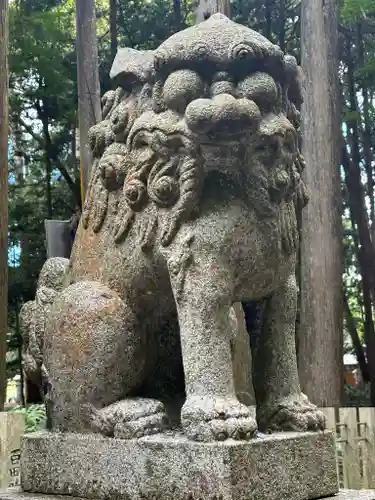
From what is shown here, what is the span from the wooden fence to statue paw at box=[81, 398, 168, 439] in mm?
4368

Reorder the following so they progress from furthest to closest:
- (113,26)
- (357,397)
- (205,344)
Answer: (357,397), (113,26), (205,344)

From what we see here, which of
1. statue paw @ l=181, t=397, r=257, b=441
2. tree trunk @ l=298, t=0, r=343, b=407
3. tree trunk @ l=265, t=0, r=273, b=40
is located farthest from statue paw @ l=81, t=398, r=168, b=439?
tree trunk @ l=265, t=0, r=273, b=40

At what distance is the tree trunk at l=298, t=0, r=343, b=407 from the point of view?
781 centimetres

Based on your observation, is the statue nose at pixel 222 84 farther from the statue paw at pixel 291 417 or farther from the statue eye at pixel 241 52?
the statue paw at pixel 291 417

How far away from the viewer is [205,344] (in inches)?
88.0

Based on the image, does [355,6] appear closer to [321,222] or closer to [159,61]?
[321,222]

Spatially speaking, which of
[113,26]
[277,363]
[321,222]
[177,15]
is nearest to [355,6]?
[321,222]

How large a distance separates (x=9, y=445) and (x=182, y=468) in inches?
124

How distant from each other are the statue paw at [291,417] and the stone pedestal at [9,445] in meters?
2.84

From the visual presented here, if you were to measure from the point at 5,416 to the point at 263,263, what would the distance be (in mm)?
3162

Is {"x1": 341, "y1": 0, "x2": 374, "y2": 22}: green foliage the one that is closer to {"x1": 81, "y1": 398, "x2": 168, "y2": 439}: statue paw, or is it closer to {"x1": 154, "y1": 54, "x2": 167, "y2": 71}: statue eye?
{"x1": 154, "y1": 54, "x2": 167, "y2": 71}: statue eye

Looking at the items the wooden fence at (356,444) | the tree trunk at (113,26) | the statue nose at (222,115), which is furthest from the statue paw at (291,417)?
the tree trunk at (113,26)

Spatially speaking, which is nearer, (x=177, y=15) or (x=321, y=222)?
(x=321, y=222)

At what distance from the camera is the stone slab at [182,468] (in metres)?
2.06
